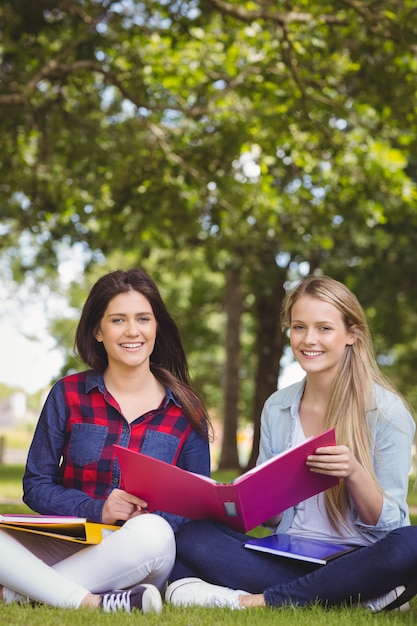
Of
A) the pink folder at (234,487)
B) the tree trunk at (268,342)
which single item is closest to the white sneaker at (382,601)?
the pink folder at (234,487)

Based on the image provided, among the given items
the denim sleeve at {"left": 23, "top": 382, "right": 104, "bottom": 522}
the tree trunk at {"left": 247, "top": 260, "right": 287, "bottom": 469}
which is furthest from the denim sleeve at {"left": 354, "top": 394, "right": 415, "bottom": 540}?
the tree trunk at {"left": 247, "top": 260, "right": 287, "bottom": 469}

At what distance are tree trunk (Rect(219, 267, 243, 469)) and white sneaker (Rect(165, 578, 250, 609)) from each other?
14.1m

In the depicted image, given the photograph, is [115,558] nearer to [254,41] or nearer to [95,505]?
[95,505]

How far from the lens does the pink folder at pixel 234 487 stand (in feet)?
11.1

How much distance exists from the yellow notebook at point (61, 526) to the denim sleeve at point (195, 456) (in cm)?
57

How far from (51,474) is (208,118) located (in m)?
7.07

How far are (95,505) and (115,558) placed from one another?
0.25 m

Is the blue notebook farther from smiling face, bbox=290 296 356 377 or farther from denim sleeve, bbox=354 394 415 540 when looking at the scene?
smiling face, bbox=290 296 356 377

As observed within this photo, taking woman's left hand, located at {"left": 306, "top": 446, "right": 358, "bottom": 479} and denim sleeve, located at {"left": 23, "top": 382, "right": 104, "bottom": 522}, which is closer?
woman's left hand, located at {"left": 306, "top": 446, "right": 358, "bottom": 479}

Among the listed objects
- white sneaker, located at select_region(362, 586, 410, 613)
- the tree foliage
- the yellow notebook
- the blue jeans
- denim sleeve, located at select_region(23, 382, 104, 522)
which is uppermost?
the tree foliage

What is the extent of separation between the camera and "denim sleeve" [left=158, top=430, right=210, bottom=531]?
13.9ft

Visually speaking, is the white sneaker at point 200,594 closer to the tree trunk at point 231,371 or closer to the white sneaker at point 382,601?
the white sneaker at point 382,601

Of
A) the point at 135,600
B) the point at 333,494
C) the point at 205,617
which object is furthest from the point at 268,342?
the point at 205,617

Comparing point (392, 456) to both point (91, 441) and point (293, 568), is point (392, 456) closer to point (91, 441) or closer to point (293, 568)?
point (293, 568)
